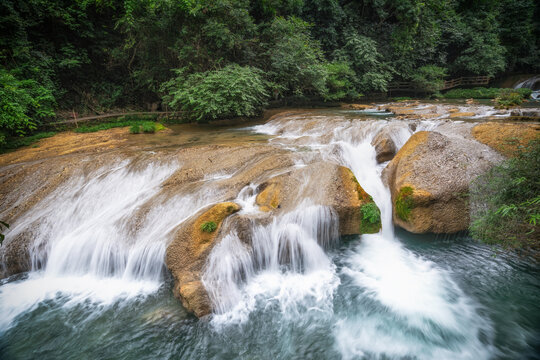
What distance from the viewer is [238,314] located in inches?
144

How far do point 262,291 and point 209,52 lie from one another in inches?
453

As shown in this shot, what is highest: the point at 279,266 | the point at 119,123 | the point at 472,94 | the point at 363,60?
the point at 363,60

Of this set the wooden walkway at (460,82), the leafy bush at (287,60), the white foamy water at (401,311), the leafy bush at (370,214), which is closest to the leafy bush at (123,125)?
the leafy bush at (287,60)

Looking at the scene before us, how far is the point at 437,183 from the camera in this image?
15.3 ft

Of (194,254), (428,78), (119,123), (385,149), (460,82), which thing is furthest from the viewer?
(460,82)

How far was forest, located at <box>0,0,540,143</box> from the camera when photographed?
1050 cm

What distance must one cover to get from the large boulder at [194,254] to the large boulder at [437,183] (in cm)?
333

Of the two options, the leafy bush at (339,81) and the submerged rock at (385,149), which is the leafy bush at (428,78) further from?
the submerged rock at (385,149)

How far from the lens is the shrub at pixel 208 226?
4.17m

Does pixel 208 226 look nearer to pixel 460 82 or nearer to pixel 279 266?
pixel 279 266

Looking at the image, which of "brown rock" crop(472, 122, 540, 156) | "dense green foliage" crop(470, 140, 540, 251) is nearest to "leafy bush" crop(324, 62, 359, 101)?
"brown rock" crop(472, 122, 540, 156)

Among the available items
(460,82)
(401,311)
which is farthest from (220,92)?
(460,82)

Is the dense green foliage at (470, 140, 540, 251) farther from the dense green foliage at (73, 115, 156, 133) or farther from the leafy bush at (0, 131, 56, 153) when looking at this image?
the leafy bush at (0, 131, 56, 153)

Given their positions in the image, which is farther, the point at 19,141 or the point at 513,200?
the point at 19,141
